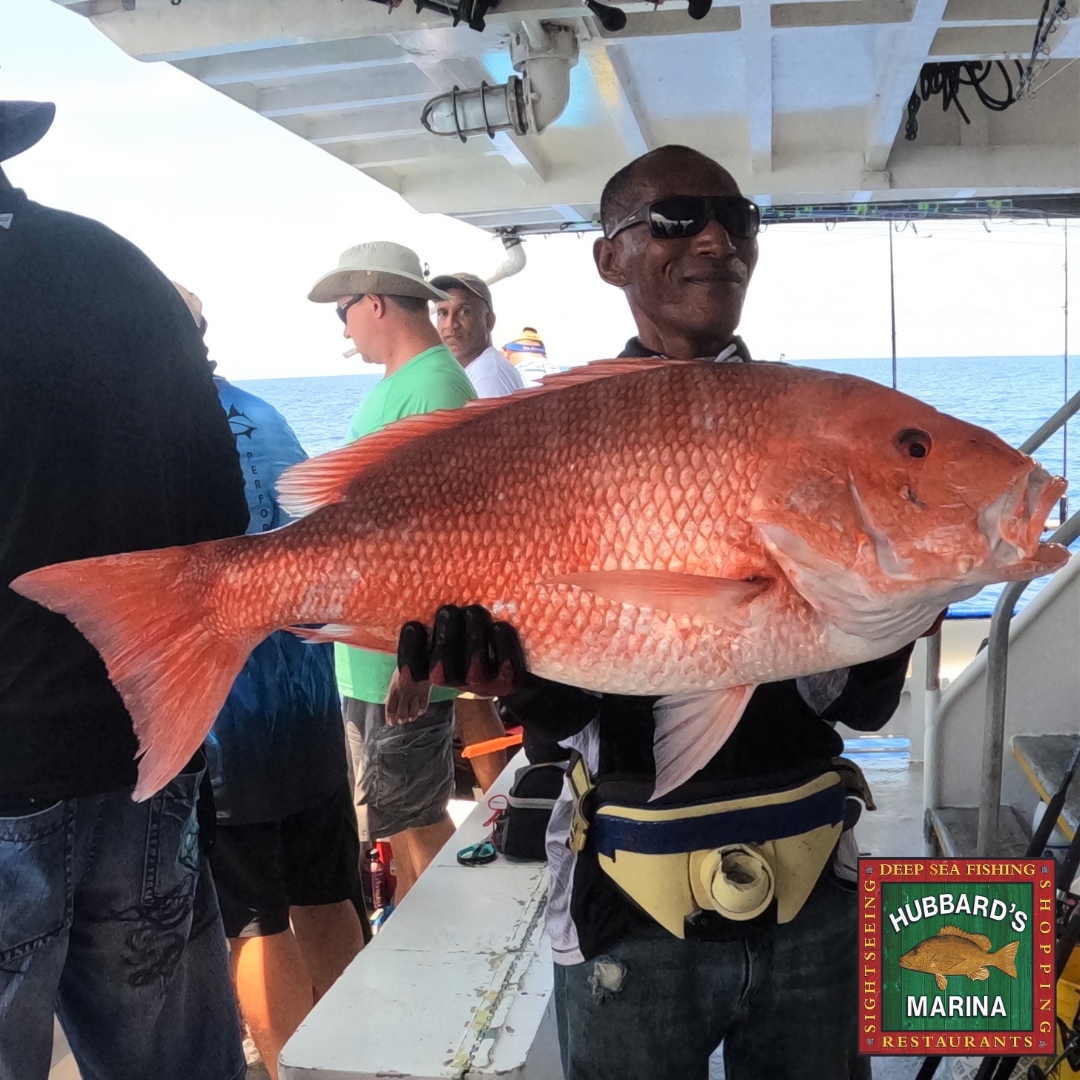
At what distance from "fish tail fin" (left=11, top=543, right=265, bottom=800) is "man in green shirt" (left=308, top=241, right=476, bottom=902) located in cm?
162

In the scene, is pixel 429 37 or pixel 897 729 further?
pixel 897 729

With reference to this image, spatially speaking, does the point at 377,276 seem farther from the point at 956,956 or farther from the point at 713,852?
the point at 956,956

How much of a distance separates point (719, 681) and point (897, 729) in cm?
408

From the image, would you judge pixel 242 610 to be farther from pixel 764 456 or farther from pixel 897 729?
pixel 897 729

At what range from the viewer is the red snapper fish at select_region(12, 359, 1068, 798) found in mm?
1021

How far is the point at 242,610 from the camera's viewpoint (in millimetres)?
1198

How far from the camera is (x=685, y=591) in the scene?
1.02 metres

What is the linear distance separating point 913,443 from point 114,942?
4.43ft

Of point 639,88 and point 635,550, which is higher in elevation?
point 639,88

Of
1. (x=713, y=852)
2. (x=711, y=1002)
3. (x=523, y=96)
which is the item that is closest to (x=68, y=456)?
(x=713, y=852)

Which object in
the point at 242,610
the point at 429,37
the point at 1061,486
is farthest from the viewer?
the point at 429,37

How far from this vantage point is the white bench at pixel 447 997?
1.57 metres

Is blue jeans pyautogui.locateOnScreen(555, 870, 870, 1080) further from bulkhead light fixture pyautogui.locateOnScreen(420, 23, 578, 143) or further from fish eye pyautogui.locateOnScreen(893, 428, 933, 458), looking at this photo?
bulkhead light fixture pyautogui.locateOnScreen(420, 23, 578, 143)

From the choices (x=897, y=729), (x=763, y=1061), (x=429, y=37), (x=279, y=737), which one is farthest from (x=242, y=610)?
(x=897, y=729)
